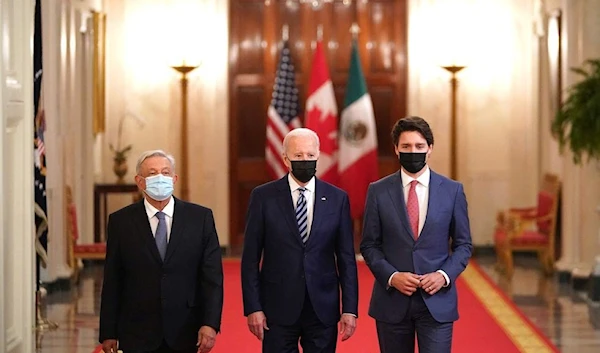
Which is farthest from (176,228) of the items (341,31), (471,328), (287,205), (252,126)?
(341,31)

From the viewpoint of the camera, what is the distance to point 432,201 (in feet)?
19.7

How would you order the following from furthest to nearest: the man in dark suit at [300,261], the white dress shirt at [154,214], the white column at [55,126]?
the white column at [55,126] < the man in dark suit at [300,261] < the white dress shirt at [154,214]

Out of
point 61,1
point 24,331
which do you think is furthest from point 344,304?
point 61,1

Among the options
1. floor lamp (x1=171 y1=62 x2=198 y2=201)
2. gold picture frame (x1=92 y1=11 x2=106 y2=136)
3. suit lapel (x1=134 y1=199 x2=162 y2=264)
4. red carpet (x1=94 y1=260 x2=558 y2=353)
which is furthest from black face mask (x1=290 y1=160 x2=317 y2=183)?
floor lamp (x1=171 y1=62 x2=198 y2=201)

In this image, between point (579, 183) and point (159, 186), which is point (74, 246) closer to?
point (579, 183)

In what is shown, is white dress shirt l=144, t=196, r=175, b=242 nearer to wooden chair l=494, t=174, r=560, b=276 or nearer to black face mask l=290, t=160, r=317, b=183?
black face mask l=290, t=160, r=317, b=183

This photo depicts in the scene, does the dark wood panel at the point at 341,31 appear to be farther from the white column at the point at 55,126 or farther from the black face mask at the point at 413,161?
the black face mask at the point at 413,161

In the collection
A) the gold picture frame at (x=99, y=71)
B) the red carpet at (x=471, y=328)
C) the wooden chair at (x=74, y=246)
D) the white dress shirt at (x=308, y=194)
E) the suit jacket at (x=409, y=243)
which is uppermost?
the gold picture frame at (x=99, y=71)

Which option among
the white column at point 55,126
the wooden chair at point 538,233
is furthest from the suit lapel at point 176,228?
the wooden chair at point 538,233

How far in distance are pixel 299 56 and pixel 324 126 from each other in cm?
107

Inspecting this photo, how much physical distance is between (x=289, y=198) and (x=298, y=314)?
590 mm

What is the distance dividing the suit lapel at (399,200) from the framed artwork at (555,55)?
872 centimetres

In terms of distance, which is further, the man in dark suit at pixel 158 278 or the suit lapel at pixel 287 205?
the suit lapel at pixel 287 205

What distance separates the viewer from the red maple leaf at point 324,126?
15.9 meters
